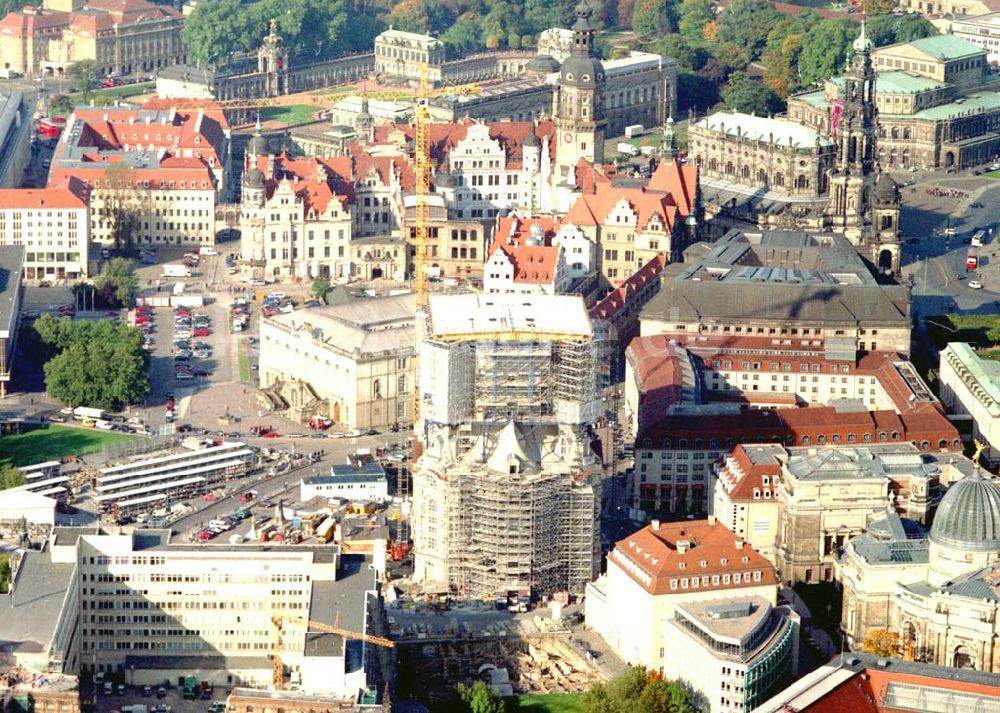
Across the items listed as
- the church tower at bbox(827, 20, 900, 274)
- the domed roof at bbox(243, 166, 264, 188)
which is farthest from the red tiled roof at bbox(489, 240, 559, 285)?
the church tower at bbox(827, 20, 900, 274)

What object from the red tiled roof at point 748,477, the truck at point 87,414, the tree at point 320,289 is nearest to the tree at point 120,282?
the tree at point 320,289

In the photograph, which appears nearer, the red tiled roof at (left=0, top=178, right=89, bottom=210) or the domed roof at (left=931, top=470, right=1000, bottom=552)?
the domed roof at (left=931, top=470, right=1000, bottom=552)

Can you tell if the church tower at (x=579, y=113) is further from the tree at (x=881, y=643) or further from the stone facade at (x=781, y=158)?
the tree at (x=881, y=643)

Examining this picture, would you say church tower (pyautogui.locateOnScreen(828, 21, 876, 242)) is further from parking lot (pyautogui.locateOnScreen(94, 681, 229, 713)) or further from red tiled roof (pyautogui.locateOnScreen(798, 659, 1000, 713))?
parking lot (pyautogui.locateOnScreen(94, 681, 229, 713))

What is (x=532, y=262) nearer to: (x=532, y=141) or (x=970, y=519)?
(x=532, y=141)

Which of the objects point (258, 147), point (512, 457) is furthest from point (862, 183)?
point (512, 457)
